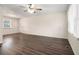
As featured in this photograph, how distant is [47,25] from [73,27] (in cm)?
41

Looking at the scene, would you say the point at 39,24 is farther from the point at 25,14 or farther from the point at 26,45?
the point at 26,45

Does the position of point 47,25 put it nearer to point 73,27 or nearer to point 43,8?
point 43,8

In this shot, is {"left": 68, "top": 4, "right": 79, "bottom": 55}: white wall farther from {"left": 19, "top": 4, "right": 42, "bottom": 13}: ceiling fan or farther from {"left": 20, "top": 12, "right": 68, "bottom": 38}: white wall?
{"left": 19, "top": 4, "right": 42, "bottom": 13}: ceiling fan

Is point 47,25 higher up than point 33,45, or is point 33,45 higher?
point 47,25

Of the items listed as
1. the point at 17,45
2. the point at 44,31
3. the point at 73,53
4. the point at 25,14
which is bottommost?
the point at 73,53

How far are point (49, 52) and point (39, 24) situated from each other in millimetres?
481

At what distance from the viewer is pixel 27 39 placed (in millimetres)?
1561

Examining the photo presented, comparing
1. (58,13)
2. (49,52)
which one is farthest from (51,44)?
(58,13)

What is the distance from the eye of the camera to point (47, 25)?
1.49 meters

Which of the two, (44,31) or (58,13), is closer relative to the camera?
(58,13)

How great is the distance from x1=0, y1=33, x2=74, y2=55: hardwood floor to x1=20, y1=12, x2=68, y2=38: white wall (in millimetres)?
83

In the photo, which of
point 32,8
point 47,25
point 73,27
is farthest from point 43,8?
Result: point 73,27

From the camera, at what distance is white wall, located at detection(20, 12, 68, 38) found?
1.44 meters

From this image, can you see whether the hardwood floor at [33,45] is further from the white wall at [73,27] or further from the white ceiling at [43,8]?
the white ceiling at [43,8]
